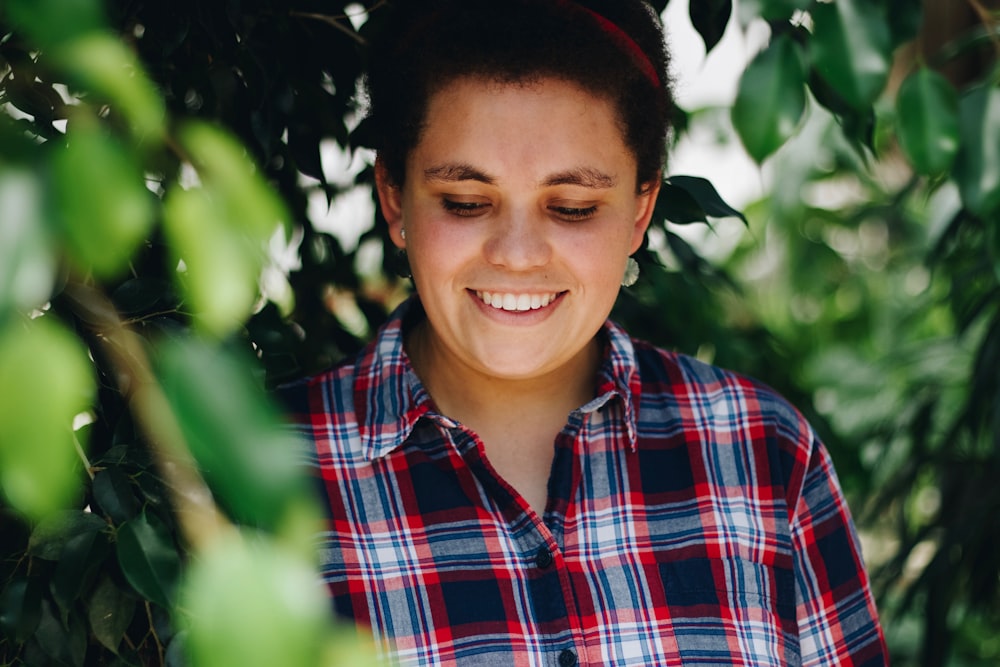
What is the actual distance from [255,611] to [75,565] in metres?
0.50

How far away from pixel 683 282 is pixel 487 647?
2.47ft

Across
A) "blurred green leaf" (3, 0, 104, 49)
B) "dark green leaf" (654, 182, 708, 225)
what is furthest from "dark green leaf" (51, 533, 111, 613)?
"dark green leaf" (654, 182, 708, 225)

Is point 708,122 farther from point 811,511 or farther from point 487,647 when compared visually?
point 487,647

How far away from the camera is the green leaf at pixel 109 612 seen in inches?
33.8

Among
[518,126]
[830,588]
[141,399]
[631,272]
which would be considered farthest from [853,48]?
[830,588]

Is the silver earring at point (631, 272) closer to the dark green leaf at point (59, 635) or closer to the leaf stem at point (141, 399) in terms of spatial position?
the leaf stem at point (141, 399)

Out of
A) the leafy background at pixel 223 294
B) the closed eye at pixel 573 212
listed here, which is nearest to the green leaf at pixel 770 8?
the leafy background at pixel 223 294

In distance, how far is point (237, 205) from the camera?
43 centimetres

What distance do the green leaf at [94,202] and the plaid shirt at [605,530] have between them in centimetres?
83

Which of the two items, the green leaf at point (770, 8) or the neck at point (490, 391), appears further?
the neck at point (490, 391)

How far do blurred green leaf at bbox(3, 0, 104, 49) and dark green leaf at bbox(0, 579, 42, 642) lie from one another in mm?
574

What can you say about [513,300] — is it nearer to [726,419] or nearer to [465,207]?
[465,207]

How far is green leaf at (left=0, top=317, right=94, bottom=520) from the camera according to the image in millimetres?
371

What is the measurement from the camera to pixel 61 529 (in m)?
0.82
